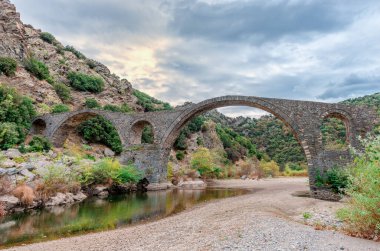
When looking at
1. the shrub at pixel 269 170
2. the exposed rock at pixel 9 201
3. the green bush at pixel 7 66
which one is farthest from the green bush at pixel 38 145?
the shrub at pixel 269 170

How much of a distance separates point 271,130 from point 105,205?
44929 millimetres

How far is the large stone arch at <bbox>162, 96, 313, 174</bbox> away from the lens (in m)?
18.6

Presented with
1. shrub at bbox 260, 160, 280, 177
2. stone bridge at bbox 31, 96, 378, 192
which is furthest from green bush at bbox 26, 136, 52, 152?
shrub at bbox 260, 160, 280, 177

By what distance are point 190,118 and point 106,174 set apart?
781 centimetres

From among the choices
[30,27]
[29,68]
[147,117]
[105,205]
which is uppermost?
[30,27]

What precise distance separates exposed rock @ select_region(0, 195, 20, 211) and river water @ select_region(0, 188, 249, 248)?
79 cm

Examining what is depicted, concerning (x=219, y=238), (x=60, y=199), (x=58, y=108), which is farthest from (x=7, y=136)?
(x=219, y=238)

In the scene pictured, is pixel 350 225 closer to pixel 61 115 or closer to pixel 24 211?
pixel 24 211

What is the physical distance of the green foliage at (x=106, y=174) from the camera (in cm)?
1783

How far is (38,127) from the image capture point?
28.8 meters

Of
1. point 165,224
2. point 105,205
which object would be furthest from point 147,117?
point 165,224

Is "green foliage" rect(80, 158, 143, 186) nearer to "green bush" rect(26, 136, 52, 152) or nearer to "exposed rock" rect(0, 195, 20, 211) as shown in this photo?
"exposed rock" rect(0, 195, 20, 211)

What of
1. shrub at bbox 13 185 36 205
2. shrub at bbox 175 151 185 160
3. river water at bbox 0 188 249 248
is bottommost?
river water at bbox 0 188 249 248

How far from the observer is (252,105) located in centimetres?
2159
